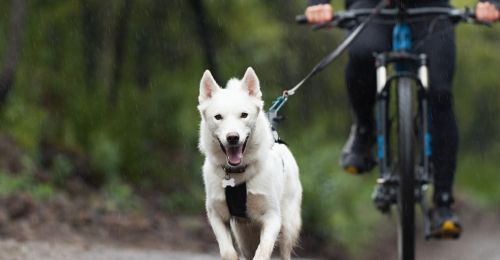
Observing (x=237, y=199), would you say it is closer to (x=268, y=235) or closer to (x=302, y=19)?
(x=268, y=235)

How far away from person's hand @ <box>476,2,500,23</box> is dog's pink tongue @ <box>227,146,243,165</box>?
2.03 m

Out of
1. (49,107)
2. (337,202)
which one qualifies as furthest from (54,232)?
(337,202)

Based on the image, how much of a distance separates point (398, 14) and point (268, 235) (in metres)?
1.97

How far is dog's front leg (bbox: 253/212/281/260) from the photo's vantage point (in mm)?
4723

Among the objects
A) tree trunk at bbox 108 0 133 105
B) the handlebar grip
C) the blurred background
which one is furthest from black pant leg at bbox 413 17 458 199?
tree trunk at bbox 108 0 133 105

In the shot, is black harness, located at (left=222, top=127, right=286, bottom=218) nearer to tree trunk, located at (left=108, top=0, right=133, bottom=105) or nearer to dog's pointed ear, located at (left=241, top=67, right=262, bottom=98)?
dog's pointed ear, located at (left=241, top=67, right=262, bottom=98)

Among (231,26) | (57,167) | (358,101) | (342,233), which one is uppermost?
(231,26)

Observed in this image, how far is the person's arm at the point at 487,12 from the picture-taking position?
5840mm

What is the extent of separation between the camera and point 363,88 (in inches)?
255

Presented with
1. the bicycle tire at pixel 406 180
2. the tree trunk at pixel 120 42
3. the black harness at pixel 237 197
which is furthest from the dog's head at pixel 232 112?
the tree trunk at pixel 120 42

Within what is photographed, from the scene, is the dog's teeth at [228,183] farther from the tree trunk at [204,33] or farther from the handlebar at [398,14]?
the tree trunk at [204,33]

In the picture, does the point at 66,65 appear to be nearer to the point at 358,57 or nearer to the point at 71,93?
the point at 71,93

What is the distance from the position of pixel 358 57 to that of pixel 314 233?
6.29 meters

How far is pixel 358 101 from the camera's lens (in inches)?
257
